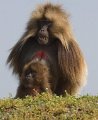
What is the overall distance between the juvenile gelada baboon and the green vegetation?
102 inches

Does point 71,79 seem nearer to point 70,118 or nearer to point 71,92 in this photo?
point 71,92

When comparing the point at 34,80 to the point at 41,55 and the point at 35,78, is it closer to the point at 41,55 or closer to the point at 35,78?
the point at 35,78

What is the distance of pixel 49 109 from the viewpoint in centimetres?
773

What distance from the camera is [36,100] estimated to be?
8.35 m

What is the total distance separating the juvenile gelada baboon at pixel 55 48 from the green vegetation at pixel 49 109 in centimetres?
259

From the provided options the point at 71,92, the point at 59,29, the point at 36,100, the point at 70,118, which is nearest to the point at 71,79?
the point at 71,92

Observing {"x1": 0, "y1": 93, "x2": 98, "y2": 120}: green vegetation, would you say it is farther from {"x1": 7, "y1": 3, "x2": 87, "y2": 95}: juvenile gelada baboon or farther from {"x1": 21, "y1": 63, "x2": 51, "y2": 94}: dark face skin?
{"x1": 7, "y1": 3, "x2": 87, "y2": 95}: juvenile gelada baboon

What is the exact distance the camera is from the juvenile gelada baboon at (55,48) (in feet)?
36.5

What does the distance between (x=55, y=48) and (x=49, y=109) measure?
3.73 metres

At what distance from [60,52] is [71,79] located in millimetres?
552

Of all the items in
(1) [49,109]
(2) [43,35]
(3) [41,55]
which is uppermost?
(2) [43,35]

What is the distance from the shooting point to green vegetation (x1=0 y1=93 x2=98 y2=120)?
7.43 m

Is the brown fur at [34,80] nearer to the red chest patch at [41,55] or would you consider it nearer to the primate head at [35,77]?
the primate head at [35,77]

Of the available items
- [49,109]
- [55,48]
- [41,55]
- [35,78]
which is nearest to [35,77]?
[35,78]
